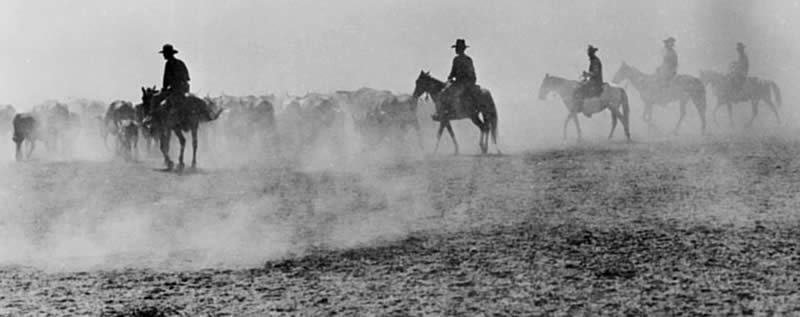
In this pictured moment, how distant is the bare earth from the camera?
1001cm

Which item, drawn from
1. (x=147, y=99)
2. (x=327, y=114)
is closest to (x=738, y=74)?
(x=327, y=114)

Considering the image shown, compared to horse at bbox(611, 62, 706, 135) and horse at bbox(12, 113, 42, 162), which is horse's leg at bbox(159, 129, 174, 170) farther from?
horse at bbox(611, 62, 706, 135)

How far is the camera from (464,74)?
24906mm

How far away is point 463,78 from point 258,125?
8536 mm

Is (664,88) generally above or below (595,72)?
below

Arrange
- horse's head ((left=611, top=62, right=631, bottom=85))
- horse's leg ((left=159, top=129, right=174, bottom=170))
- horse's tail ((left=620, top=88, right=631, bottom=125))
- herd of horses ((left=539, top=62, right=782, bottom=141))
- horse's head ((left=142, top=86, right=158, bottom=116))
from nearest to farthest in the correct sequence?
horse's leg ((left=159, top=129, right=174, bottom=170)), horse's head ((left=142, top=86, right=158, bottom=116)), horse's tail ((left=620, top=88, right=631, bottom=125)), herd of horses ((left=539, top=62, right=782, bottom=141)), horse's head ((left=611, top=62, right=631, bottom=85))

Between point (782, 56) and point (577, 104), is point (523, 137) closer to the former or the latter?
point (577, 104)

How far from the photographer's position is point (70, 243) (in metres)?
14.5

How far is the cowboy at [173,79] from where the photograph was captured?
875 inches

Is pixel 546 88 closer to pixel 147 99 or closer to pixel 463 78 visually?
pixel 463 78

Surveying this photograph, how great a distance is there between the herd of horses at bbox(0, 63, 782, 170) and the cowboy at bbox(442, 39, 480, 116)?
6.4 inches

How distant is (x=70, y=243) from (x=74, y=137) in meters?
21.0

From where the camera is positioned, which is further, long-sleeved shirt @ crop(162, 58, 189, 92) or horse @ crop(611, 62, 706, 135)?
horse @ crop(611, 62, 706, 135)

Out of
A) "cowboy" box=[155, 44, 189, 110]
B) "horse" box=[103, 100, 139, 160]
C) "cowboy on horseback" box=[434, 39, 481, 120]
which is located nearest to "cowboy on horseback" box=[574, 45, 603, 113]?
"cowboy on horseback" box=[434, 39, 481, 120]
